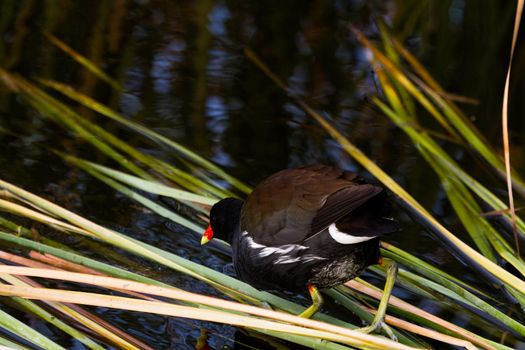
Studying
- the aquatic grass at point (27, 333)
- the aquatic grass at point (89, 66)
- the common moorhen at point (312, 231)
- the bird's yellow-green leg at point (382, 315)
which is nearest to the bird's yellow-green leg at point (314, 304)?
the common moorhen at point (312, 231)

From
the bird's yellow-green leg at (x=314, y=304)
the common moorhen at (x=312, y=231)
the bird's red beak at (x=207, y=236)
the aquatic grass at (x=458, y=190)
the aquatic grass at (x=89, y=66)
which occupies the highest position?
the common moorhen at (x=312, y=231)

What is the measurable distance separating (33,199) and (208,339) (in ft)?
2.60

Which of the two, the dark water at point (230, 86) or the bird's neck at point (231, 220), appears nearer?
the bird's neck at point (231, 220)

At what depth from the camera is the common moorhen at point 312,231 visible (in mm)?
2428

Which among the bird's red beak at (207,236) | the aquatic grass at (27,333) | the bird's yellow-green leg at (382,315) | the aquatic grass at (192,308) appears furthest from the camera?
the bird's red beak at (207,236)

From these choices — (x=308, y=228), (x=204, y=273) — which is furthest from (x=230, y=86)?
(x=308, y=228)

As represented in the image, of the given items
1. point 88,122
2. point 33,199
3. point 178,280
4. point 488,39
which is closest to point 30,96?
point 88,122

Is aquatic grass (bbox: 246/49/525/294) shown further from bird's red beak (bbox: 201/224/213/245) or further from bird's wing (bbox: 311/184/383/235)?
bird's red beak (bbox: 201/224/213/245)

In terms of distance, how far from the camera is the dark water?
3287 millimetres

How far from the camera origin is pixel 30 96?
399 cm

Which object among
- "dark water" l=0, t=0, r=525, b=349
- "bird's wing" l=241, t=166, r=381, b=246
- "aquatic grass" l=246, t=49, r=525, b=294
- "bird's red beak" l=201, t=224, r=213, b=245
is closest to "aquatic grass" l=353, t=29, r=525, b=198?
"dark water" l=0, t=0, r=525, b=349

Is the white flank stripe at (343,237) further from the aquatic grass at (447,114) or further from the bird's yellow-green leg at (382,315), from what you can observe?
the aquatic grass at (447,114)

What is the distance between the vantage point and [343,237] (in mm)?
2443

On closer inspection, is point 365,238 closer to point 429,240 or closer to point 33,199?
point 429,240
